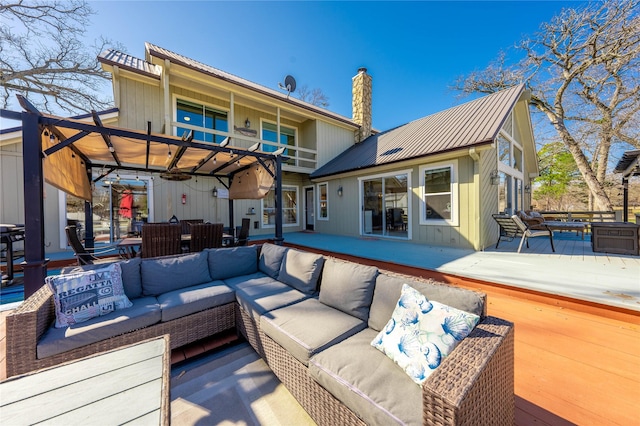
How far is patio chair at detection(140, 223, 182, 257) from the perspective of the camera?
410 centimetres

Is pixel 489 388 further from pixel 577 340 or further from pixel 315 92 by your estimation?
pixel 315 92

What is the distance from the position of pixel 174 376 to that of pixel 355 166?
7229mm

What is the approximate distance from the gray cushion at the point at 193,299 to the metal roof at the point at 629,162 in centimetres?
942

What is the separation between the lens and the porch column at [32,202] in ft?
9.62

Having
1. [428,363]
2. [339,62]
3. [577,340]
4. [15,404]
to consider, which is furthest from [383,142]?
[15,404]

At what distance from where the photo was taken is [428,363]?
1.34 metres

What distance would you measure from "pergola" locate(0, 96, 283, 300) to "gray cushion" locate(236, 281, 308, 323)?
2.66 meters

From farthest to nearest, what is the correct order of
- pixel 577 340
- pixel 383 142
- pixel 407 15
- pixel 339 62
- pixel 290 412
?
pixel 339 62 < pixel 383 142 < pixel 407 15 < pixel 577 340 < pixel 290 412

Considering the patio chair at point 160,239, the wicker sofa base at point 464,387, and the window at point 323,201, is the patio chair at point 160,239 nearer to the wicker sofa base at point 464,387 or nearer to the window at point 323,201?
the wicker sofa base at point 464,387

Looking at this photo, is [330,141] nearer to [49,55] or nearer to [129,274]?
[129,274]

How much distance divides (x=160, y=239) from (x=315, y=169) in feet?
22.9

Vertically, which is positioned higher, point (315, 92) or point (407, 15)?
point (315, 92)

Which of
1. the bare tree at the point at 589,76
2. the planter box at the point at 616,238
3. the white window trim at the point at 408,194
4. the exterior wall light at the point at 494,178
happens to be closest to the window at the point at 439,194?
the white window trim at the point at 408,194

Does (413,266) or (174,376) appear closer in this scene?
(174,376)
